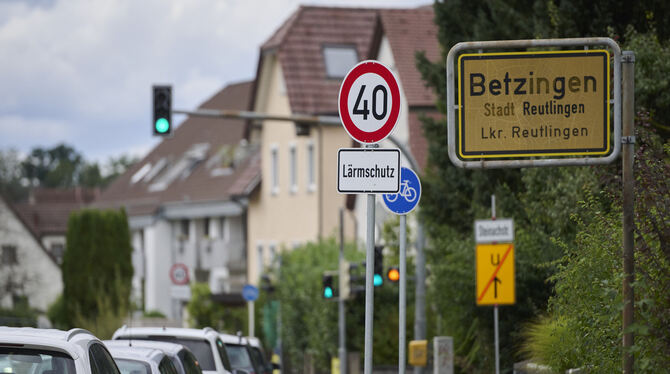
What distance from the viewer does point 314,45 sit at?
1886 inches

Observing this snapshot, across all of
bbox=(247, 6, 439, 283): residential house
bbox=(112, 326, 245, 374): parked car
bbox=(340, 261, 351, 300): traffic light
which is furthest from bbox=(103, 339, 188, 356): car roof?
bbox=(247, 6, 439, 283): residential house

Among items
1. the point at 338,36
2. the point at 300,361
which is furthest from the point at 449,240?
the point at 338,36

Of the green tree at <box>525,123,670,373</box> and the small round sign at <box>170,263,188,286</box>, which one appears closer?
the green tree at <box>525,123,670,373</box>

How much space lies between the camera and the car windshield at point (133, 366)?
12.0 meters

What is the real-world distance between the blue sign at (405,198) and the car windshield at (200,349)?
3.15m

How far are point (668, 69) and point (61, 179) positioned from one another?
144m

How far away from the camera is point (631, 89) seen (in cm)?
959

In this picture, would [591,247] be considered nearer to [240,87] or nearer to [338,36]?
[338,36]

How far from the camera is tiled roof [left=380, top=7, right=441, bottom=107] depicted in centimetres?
3803

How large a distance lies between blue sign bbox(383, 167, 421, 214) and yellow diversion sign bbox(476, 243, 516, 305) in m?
3.34

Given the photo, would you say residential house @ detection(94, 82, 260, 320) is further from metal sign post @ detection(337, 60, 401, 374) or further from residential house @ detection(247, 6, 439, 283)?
metal sign post @ detection(337, 60, 401, 374)

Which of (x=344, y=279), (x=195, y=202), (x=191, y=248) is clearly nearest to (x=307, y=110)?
(x=195, y=202)

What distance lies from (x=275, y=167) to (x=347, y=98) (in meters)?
41.5

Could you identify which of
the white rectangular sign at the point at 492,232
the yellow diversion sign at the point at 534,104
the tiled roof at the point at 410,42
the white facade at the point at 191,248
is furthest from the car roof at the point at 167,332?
the white facade at the point at 191,248
